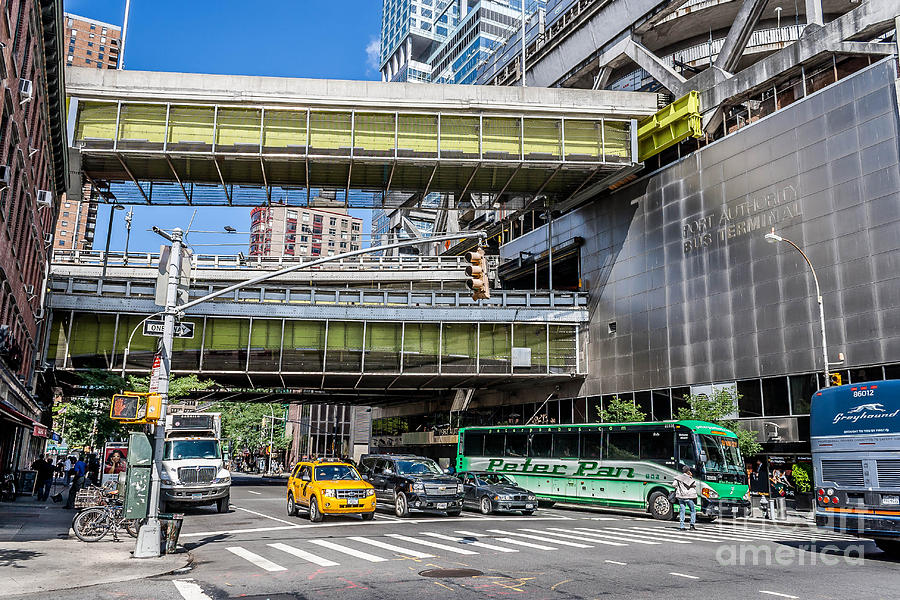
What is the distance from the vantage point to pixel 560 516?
2806 centimetres

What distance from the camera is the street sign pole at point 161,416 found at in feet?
49.4

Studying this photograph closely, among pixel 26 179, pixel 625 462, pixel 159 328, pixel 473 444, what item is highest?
pixel 26 179

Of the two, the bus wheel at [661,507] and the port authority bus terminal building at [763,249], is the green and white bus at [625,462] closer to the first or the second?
the bus wheel at [661,507]

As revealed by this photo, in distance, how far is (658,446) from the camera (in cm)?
2767

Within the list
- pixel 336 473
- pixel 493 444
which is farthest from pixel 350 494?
pixel 493 444

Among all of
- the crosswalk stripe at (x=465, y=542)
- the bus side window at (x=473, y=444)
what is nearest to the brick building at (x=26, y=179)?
the crosswalk stripe at (x=465, y=542)

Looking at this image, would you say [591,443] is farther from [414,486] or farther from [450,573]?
[450,573]

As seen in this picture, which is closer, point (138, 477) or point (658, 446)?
point (138, 477)

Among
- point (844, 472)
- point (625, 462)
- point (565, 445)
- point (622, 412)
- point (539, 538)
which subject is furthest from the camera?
point (622, 412)

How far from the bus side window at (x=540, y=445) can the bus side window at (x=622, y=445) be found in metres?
3.69

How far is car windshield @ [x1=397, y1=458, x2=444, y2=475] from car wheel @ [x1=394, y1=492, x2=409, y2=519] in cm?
94

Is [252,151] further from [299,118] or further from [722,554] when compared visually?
[722,554]

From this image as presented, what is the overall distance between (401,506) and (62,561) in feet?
42.3

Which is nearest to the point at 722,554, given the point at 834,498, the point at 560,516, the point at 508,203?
the point at 834,498
